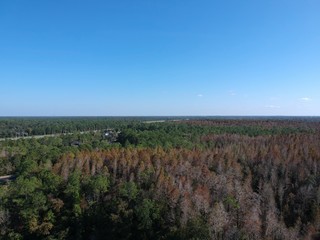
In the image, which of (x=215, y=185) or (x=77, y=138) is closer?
(x=215, y=185)

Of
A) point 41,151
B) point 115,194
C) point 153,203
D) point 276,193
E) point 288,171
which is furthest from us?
point 41,151

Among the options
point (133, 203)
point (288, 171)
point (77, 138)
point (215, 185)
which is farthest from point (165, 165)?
point (77, 138)

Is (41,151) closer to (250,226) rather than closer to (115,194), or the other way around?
(115,194)

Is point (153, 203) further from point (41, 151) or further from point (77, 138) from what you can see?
point (77, 138)

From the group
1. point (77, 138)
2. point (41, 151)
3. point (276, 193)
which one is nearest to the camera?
point (276, 193)

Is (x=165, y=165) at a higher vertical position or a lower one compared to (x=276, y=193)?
higher

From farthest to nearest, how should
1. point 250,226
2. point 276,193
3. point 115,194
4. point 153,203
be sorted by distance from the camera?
point 276,193, point 115,194, point 153,203, point 250,226

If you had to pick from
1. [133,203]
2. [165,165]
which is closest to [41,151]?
[165,165]

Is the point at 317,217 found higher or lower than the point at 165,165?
lower

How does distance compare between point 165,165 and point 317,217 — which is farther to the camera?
point 165,165
